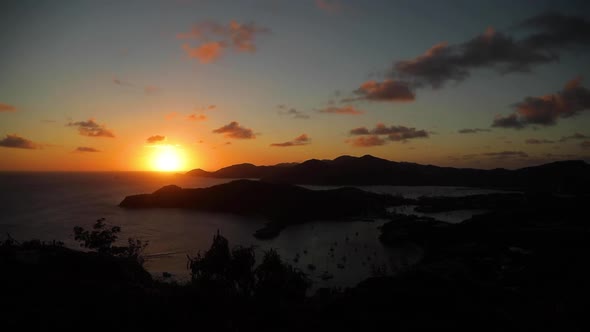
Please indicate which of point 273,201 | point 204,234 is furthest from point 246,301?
point 273,201

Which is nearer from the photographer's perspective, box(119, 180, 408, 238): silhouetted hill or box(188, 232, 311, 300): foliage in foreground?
box(188, 232, 311, 300): foliage in foreground

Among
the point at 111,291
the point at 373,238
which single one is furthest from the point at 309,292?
the point at 373,238

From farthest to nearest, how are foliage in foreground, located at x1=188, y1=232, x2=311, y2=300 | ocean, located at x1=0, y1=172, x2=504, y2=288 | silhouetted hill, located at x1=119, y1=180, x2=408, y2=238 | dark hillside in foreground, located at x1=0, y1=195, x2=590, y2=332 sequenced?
silhouetted hill, located at x1=119, y1=180, x2=408, y2=238, ocean, located at x1=0, y1=172, x2=504, y2=288, foliage in foreground, located at x1=188, y1=232, x2=311, y2=300, dark hillside in foreground, located at x1=0, y1=195, x2=590, y2=332

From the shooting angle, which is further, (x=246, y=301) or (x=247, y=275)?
(x=247, y=275)

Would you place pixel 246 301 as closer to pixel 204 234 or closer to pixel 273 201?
pixel 204 234

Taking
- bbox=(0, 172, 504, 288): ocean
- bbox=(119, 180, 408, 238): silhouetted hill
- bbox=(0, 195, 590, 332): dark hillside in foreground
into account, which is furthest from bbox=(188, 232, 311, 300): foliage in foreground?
bbox=(119, 180, 408, 238): silhouetted hill

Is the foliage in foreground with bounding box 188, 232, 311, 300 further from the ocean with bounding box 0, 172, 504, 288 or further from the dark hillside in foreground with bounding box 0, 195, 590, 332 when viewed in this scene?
the ocean with bounding box 0, 172, 504, 288

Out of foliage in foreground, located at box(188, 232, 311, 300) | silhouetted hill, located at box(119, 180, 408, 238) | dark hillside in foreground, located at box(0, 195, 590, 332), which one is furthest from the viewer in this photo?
silhouetted hill, located at box(119, 180, 408, 238)

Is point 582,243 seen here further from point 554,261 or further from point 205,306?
point 205,306
